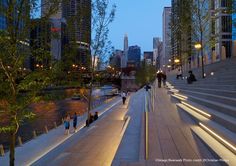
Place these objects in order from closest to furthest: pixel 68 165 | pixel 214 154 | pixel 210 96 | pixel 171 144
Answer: pixel 214 154, pixel 171 144, pixel 68 165, pixel 210 96

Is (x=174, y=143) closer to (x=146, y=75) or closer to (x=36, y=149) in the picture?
(x=36, y=149)

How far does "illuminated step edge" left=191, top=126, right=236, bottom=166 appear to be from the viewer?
900 centimetres

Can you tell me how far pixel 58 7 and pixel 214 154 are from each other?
17.8 feet

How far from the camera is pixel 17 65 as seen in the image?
33.5 feet

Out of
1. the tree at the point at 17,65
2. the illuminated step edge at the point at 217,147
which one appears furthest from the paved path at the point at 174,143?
the tree at the point at 17,65

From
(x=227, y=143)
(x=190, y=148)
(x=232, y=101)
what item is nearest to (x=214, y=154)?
(x=227, y=143)

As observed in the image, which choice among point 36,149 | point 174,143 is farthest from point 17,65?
point 36,149

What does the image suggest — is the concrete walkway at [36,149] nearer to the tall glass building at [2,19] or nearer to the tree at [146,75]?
the tall glass building at [2,19]

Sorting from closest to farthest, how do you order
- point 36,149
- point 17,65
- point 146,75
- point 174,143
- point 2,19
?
point 17,65 < point 2,19 < point 174,143 < point 36,149 < point 146,75

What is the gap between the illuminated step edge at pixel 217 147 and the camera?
9.00 metres

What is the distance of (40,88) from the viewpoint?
1054 cm

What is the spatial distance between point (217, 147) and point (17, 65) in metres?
5.34

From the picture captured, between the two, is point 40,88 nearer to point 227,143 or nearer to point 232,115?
point 227,143

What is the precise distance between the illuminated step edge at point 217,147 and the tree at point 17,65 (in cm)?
457
